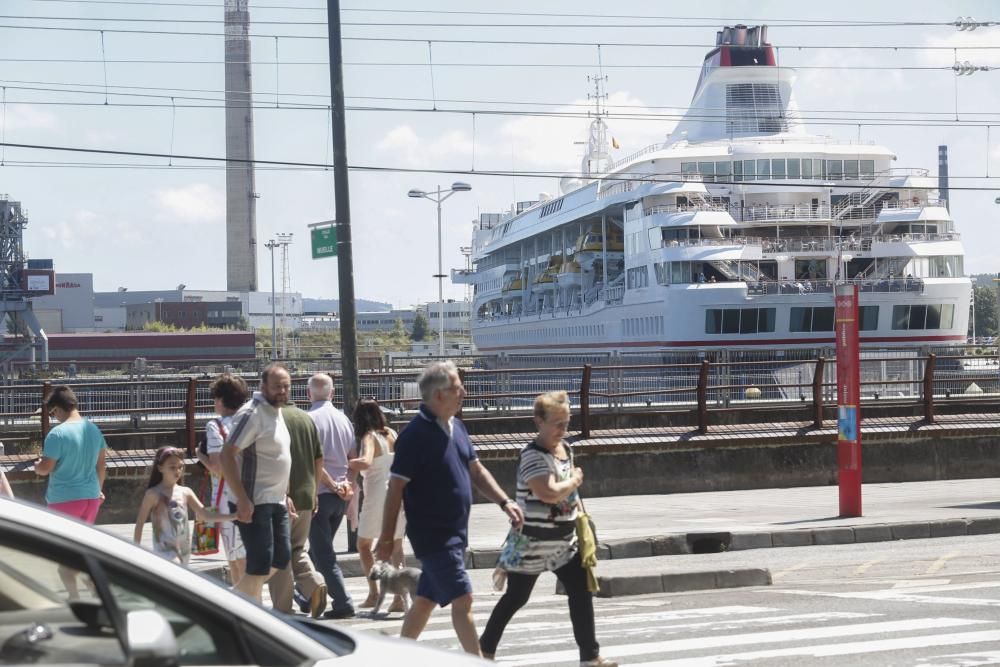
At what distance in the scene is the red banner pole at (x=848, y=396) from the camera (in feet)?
53.6

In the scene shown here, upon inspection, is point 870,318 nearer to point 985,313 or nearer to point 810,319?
point 810,319

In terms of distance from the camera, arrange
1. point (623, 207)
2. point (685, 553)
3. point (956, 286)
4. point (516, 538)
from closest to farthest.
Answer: point (516, 538), point (685, 553), point (956, 286), point (623, 207)

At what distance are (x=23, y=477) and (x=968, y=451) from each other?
14656 millimetres

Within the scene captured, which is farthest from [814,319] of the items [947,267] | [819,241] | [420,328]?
[420,328]

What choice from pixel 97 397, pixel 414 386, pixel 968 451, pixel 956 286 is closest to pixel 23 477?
pixel 97 397

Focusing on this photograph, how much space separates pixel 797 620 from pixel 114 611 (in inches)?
283

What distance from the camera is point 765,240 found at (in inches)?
2189

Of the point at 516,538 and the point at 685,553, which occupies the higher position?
the point at 516,538

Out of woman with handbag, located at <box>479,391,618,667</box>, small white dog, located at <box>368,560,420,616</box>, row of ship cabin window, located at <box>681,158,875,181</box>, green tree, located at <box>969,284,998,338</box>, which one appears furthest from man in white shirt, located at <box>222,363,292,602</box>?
green tree, located at <box>969,284,998,338</box>

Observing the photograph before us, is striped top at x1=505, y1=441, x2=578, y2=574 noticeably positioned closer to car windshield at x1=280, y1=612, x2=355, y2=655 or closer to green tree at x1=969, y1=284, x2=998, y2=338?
car windshield at x1=280, y1=612, x2=355, y2=655

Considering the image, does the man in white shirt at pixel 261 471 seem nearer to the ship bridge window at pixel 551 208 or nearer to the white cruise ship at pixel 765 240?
the white cruise ship at pixel 765 240

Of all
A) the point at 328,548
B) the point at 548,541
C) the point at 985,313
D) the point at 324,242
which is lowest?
the point at 328,548

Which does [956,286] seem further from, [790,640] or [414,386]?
[790,640]

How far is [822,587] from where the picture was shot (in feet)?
37.4
